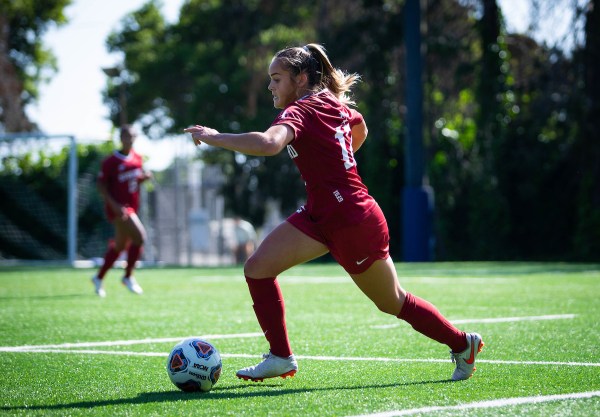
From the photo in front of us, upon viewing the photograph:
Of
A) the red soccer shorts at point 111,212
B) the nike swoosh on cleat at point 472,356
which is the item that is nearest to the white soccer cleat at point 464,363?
the nike swoosh on cleat at point 472,356

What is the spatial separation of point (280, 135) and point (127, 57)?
44.5 metres

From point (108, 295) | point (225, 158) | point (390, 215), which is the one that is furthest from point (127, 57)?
point (108, 295)

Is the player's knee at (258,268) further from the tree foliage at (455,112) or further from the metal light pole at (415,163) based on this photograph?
the tree foliage at (455,112)

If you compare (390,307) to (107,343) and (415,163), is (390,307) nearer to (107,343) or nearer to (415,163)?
(107,343)

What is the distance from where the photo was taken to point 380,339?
7828 millimetres

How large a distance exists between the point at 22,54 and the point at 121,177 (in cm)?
3257

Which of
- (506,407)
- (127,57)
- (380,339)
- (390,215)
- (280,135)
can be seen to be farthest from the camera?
(127,57)

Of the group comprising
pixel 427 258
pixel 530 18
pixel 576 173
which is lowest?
pixel 427 258

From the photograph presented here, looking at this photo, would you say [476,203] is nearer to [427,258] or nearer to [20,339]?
[427,258]

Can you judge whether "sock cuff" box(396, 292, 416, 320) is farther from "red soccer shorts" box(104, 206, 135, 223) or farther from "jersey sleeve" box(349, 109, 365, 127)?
"red soccer shorts" box(104, 206, 135, 223)

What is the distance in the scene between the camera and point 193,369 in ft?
17.9

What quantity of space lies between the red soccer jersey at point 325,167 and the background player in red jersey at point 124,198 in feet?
28.6

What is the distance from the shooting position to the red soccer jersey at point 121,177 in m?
14.4

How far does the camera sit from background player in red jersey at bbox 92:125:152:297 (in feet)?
46.5
